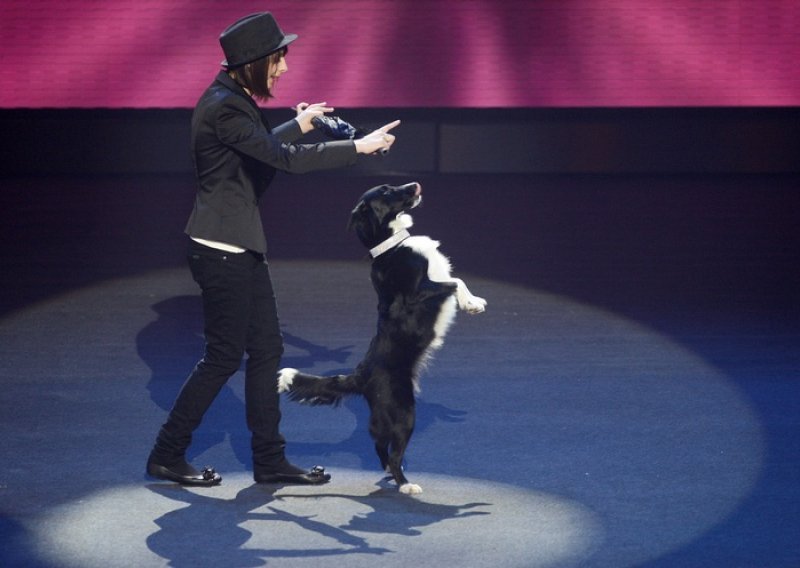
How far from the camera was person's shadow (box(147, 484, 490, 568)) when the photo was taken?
9.32 ft

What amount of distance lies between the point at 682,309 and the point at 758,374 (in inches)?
44.6

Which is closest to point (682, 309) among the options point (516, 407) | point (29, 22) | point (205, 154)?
point (516, 407)

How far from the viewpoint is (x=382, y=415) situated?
10.8 ft

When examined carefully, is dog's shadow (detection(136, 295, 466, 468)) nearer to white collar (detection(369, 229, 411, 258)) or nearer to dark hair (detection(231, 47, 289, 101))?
white collar (detection(369, 229, 411, 258))

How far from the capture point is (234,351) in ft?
10.7

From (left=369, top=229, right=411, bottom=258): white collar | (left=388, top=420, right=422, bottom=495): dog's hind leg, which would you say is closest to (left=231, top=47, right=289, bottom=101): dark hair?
(left=369, top=229, right=411, bottom=258): white collar

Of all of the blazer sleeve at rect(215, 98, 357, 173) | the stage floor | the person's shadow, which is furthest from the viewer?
the blazer sleeve at rect(215, 98, 357, 173)

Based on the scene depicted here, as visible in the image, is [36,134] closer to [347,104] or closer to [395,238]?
[347,104]

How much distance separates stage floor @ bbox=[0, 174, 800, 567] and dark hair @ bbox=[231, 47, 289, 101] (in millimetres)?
1117

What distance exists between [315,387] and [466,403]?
90cm

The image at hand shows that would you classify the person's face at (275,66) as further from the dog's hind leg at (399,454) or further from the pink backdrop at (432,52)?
the pink backdrop at (432,52)

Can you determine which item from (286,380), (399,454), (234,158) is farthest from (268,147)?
(399,454)

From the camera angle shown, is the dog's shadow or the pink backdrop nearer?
the dog's shadow

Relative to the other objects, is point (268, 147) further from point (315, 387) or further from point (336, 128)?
point (315, 387)
